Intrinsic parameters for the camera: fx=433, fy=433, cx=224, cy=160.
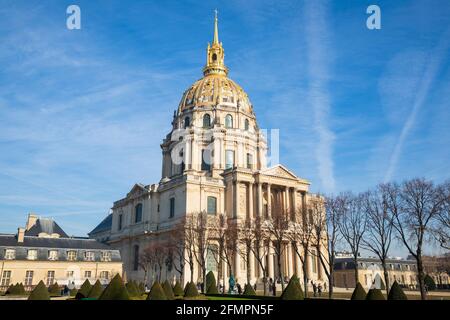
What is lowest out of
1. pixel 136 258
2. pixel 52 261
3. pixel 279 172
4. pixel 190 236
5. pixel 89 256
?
pixel 52 261

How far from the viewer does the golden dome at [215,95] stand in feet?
244

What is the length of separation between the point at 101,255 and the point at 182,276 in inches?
466

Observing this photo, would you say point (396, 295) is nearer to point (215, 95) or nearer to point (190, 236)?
point (190, 236)

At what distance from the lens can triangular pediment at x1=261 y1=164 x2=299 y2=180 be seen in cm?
6017

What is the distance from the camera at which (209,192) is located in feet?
196

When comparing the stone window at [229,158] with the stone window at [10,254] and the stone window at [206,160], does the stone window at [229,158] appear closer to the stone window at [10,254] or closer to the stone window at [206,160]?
the stone window at [206,160]

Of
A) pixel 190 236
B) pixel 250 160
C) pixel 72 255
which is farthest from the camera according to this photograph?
pixel 250 160

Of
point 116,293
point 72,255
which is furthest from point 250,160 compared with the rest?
point 116,293

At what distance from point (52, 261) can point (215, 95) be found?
3805 cm

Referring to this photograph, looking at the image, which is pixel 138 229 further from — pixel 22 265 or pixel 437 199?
pixel 437 199

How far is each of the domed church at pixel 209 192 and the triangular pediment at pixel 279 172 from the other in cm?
8

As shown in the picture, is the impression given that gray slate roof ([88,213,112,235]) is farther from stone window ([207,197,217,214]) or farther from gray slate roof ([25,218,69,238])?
stone window ([207,197,217,214])
